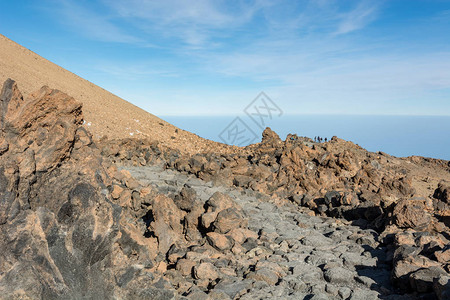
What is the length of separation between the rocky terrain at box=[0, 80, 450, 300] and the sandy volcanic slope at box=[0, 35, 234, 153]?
631 inches

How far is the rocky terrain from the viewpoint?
16.7 feet

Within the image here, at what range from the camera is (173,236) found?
8.69 metres

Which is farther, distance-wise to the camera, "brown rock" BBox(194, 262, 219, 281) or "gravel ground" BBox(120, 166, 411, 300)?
"brown rock" BBox(194, 262, 219, 281)

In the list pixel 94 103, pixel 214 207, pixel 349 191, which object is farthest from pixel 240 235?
pixel 94 103

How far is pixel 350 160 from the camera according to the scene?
14.7 meters

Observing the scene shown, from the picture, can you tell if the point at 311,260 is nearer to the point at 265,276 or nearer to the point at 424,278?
the point at 265,276

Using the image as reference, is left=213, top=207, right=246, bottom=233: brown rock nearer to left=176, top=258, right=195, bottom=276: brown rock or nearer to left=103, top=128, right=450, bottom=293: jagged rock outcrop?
left=103, top=128, right=450, bottom=293: jagged rock outcrop

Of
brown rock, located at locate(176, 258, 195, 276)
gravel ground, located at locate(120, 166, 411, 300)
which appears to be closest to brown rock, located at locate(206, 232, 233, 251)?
gravel ground, located at locate(120, 166, 411, 300)

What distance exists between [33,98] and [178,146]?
21.1 meters

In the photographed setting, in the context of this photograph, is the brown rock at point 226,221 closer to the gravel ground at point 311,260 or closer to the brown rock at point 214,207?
the brown rock at point 214,207

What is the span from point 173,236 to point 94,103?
1154 inches

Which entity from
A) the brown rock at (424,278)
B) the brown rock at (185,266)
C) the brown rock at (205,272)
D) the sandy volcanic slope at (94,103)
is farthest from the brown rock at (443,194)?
the sandy volcanic slope at (94,103)

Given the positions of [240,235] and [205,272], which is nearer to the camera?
[205,272]

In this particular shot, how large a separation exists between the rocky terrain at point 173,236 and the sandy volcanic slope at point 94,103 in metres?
16.0
